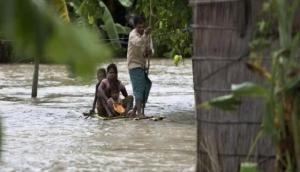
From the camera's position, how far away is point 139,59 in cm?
1128

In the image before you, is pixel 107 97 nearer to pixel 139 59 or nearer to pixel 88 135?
pixel 139 59

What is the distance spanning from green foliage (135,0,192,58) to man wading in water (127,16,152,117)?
51 centimetres

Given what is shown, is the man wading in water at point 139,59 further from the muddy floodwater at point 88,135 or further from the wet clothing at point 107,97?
the muddy floodwater at point 88,135

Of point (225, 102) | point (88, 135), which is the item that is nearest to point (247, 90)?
point (225, 102)

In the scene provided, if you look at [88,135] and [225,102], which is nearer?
[225,102]

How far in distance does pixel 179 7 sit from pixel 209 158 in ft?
23.1

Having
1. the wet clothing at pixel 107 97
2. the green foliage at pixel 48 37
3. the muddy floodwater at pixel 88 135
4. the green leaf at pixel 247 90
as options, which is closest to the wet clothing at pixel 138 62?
the wet clothing at pixel 107 97

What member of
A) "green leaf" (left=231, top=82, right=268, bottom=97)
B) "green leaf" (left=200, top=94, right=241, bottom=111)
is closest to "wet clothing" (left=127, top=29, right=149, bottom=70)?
"green leaf" (left=200, top=94, right=241, bottom=111)

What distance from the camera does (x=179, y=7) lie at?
1147cm

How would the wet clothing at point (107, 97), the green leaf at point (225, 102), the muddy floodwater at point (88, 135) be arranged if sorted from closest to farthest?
the green leaf at point (225, 102), the muddy floodwater at point (88, 135), the wet clothing at point (107, 97)

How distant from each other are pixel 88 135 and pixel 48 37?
8760mm

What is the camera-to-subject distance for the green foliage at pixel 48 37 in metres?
0.89

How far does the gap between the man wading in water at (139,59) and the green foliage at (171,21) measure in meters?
0.51

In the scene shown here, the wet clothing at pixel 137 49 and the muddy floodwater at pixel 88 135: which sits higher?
the wet clothing at pixel 137 49
